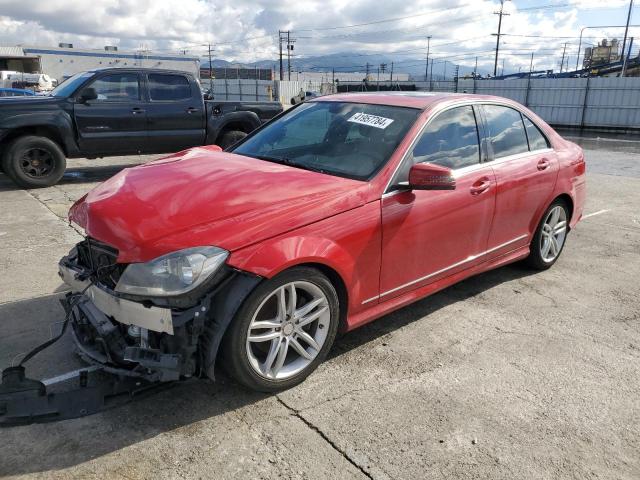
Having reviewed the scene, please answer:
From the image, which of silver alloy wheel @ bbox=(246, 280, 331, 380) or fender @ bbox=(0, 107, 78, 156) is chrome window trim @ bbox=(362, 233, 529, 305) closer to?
silver alloy wheel @ bbox=(246, 280, 331, 380)

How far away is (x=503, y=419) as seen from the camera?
286cm

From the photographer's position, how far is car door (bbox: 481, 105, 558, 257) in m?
4.22

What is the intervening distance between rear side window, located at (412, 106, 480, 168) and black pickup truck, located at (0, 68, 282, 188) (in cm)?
676

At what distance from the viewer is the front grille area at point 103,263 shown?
2797 millimetres

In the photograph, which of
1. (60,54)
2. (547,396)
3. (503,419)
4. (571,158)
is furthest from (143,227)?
(60,54)

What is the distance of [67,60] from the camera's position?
67.9 meters

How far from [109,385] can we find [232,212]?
114 cm

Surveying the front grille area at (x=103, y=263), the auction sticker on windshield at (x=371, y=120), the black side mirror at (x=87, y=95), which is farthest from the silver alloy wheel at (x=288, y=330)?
the black side mirror at (x=87, y=95)

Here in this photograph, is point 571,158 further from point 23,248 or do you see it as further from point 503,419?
point 23,248

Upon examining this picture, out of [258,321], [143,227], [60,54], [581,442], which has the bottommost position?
[581,442]

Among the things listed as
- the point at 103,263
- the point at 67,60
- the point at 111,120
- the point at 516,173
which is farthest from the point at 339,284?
the point at 67,60

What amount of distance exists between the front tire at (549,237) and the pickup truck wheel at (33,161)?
7.14 meters

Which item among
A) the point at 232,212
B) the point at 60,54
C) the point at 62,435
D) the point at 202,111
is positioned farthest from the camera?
the point at 60,54

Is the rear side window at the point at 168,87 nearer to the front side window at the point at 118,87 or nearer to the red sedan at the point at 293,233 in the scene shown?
the front side window at the point at 118,87
